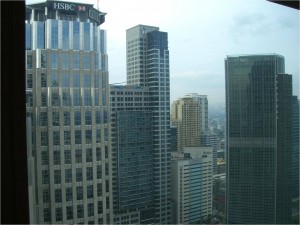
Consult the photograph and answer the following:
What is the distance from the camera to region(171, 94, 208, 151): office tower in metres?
6.86

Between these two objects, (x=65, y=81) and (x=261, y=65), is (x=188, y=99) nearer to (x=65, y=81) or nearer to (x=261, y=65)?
(x=261, y=65)

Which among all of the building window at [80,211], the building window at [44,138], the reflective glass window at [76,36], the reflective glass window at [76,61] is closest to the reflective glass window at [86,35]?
the reflective glass window at [76,36]

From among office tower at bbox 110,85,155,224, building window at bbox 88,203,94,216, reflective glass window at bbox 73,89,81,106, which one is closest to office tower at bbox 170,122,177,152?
office tower at bbox 110,85,155,224

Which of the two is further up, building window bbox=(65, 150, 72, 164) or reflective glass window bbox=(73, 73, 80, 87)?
reflective glass window bbox=(73, 73, 80, 87)

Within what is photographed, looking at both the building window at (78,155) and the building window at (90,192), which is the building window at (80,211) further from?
the building window at (78,155)

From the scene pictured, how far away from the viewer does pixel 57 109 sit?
8.73 meters

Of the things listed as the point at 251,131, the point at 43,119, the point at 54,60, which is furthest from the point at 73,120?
the point at 251,131

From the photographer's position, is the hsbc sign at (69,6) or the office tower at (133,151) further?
the office tower at (133,151)

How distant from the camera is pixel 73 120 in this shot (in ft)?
30.1

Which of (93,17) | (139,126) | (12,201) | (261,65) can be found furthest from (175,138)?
(12,201)

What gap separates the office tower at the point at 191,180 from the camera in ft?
24.0

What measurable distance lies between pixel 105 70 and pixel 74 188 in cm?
364

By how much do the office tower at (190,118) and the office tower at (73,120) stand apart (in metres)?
2.62

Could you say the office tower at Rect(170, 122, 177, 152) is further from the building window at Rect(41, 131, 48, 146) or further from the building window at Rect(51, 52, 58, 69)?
the building window at Rect(51, 52, 58, 69)
